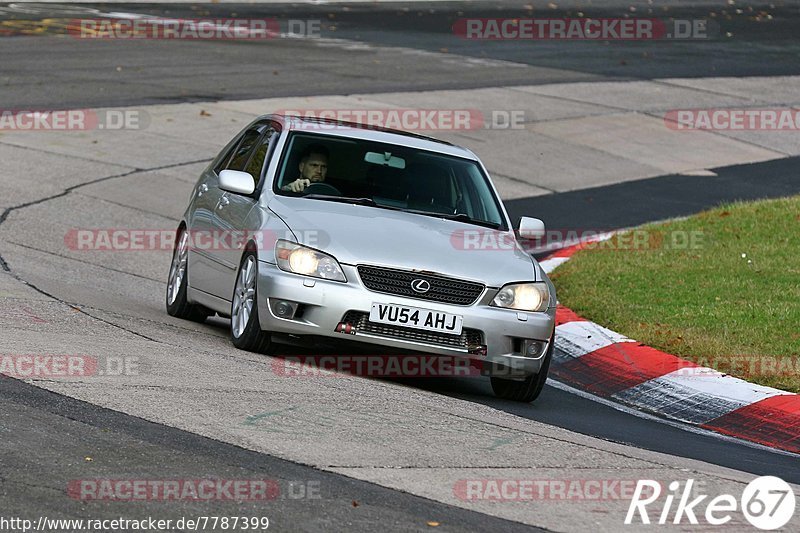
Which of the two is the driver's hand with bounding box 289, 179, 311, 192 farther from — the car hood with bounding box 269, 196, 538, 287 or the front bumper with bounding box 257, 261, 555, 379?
the front bumper with bounding box 257, 261, 555, 379

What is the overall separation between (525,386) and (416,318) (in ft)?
3.23

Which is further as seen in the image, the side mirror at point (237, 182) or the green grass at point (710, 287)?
the green grass at point (710, 287)

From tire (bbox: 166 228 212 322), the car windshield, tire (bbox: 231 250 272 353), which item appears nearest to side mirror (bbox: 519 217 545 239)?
the car windshield

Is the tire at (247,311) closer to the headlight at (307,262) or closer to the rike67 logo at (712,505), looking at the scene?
the headlight at (307,262)

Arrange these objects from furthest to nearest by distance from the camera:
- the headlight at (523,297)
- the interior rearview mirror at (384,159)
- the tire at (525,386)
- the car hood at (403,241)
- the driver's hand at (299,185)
→ the interior rearview mirror at (384,159) < the driver's hand at (299,185) < the tire at (525,386) < the headlight at (523,297) < the car hood at (403,241)

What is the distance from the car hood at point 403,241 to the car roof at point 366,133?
85 centimetres

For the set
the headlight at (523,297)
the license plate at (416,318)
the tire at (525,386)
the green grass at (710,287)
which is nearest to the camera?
the license plate at (416,318)

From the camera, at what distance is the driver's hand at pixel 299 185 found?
9.96 meters

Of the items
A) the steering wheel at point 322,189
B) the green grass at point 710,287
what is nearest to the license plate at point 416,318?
the steering wheel at point 322,189

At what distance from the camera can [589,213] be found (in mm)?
17688

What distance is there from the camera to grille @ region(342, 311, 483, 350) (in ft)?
28.8

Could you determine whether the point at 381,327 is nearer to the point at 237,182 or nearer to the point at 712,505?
the point at 237,182

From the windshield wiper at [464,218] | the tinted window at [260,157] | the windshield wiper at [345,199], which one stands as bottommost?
the windshield wiper at [464,218]

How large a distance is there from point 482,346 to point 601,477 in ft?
7.14
